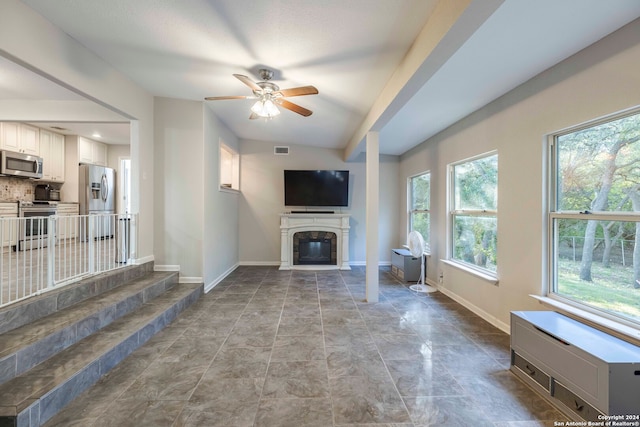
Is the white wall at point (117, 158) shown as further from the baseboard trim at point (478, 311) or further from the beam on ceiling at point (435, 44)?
the baseboard trim at point (478, 311)

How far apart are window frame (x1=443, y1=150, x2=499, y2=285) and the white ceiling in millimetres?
642

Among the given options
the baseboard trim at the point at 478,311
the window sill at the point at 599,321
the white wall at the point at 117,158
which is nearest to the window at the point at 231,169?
the white wall at the point at 117,158

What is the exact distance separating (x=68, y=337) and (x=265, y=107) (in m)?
2.65

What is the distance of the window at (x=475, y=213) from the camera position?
312cm

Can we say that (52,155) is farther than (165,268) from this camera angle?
Yes

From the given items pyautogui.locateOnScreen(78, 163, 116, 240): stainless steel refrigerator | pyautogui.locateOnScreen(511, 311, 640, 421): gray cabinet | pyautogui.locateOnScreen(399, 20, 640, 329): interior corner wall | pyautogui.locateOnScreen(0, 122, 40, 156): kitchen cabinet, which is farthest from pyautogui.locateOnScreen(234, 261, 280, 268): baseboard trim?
pyautogui.locateOnScreen(511, 311, 640, 421): gray cabinet

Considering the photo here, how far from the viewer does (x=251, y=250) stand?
587 cm

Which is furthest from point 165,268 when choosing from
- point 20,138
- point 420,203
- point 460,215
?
point 420,203

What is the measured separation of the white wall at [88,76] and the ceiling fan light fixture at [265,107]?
1.71m

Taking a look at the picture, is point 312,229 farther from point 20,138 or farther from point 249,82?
point 20,138

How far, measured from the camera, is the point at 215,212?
434 centimetres

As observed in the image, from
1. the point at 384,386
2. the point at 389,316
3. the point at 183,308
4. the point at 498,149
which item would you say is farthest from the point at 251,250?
the point at 498,149

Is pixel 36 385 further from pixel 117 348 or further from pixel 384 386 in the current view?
pixel 384 386

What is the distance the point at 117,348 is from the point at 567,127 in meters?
4.10
